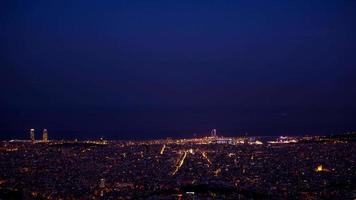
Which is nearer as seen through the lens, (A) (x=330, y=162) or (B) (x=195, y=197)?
(B) (x=195, y=197)

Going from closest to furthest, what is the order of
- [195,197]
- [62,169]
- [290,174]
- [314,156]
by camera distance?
[195,197] → [290,174] → [62,169] → [314,156]

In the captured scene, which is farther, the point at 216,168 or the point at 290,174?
the point at 216,168

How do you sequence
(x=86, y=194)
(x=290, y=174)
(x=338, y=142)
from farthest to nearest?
(x=338, y=142)
(x=290, y=174)
(x=86, y=194)

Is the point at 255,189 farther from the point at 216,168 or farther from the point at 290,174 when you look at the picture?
the point at 216,168

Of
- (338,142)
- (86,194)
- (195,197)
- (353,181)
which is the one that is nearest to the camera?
(195,197)

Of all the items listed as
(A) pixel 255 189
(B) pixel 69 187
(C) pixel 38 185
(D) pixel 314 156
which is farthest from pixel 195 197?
(D) pixel 314 156

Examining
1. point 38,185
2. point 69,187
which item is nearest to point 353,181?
point 69,187

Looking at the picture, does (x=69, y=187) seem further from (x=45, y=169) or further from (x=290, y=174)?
(x=290, y=174)

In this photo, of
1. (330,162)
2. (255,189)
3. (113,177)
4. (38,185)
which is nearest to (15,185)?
(38,185)

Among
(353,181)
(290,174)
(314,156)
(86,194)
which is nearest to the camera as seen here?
(86,194)
